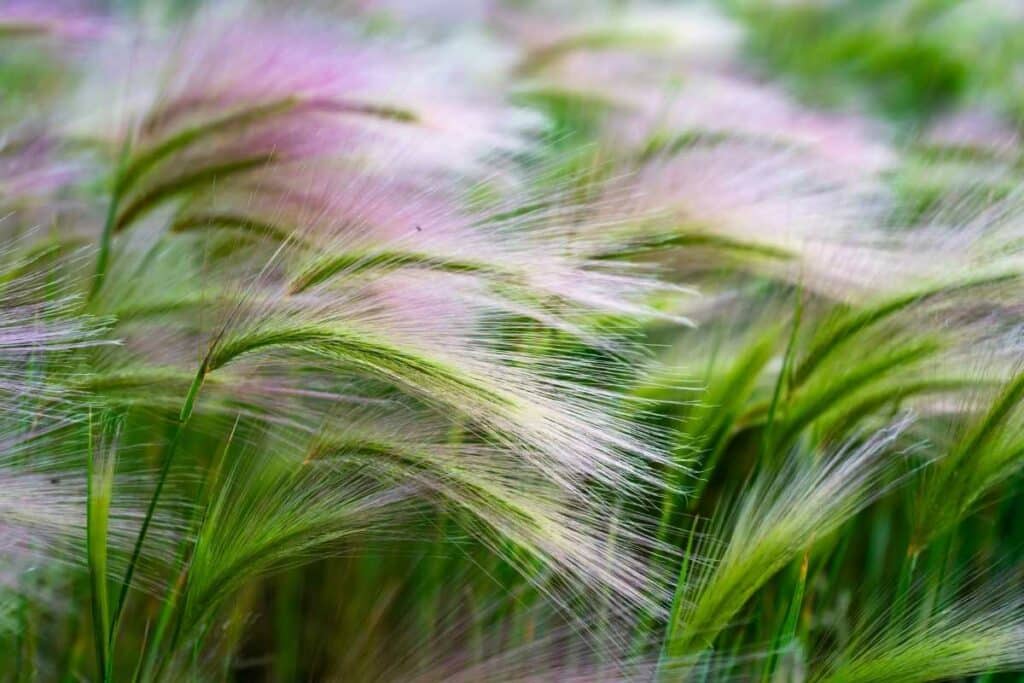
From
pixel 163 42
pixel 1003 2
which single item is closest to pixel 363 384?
pixel 163 42

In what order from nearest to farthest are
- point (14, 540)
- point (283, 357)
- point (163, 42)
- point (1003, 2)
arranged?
1. point (14, 540)
2. point (283, 357)
3. point (163, 42)
4. point (1003, 2)

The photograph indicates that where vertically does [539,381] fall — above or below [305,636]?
above

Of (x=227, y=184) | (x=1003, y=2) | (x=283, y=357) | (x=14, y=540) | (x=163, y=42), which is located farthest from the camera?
(x=1003, y=2)

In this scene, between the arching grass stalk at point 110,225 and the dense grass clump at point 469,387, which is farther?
the arching grass stalk at point 110,225

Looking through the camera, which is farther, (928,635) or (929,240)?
(929,240)

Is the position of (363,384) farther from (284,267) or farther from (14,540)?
(14,540)

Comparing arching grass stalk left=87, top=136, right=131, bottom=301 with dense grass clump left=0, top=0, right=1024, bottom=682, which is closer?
dense grass clump left=0, top=0, right=1024, bottom=682

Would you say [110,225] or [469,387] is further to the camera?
[110,225]

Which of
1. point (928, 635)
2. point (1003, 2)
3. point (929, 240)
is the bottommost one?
point (928, 635)
